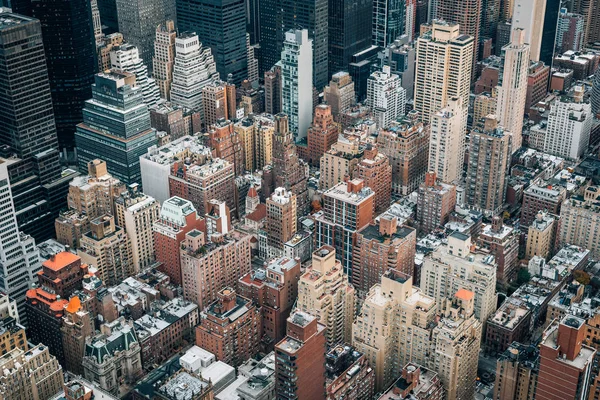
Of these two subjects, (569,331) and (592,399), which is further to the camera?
(592,399)

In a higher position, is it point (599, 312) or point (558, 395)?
point (599, 312)

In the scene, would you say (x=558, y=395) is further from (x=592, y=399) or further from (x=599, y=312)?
(x=599, y=312)

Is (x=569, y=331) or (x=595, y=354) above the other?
(x=569, y=331)

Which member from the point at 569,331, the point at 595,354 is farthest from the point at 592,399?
the point at 569,331

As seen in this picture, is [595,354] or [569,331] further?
[595,354]

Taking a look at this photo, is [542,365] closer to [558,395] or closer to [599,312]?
[558,395]
